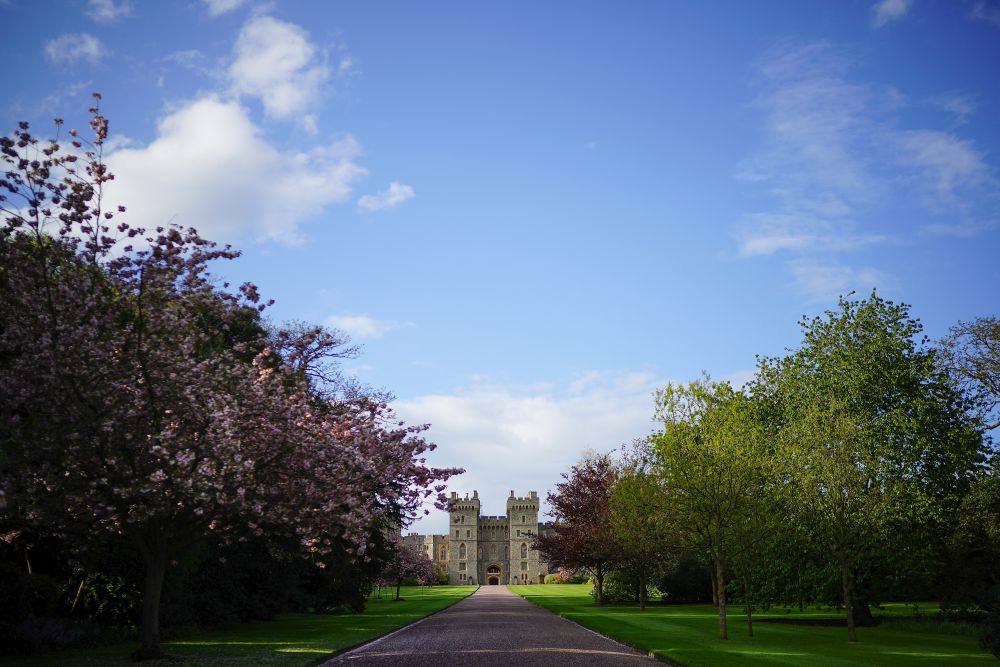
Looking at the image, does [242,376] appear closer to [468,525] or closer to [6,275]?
[6,275]

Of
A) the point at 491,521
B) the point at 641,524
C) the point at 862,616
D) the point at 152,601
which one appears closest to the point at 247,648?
the point at 152,601

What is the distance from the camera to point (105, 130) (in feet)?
58.1

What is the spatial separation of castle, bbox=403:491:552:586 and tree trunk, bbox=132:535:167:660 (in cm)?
14303

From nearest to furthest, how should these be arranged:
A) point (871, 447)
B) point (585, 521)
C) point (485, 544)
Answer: point (871, 447), point (585, 521), point (485, 544)

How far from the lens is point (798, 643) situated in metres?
27.4

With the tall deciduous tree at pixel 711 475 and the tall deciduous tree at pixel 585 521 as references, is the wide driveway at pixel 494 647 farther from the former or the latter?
the tall deciduous tree at pixel 585 521

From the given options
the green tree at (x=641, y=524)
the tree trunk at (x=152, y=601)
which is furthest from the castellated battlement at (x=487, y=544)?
the tree trunk at (x=152, y=601)

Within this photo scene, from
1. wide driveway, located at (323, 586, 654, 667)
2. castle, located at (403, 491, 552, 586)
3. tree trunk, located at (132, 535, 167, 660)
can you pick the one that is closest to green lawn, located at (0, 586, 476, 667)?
tree trunk, located at (132, 535, 167, 660)

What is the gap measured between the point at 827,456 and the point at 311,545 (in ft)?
65.0

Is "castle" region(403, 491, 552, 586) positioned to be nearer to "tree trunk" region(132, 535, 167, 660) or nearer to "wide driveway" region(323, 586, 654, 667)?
"wide driveway" region(323, 586, 654, 667)

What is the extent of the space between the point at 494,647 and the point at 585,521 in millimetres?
32137

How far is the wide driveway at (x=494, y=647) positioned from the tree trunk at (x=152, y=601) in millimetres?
4383

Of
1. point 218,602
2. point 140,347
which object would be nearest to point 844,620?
point 218,602

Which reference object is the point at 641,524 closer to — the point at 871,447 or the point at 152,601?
the point at 871,447
